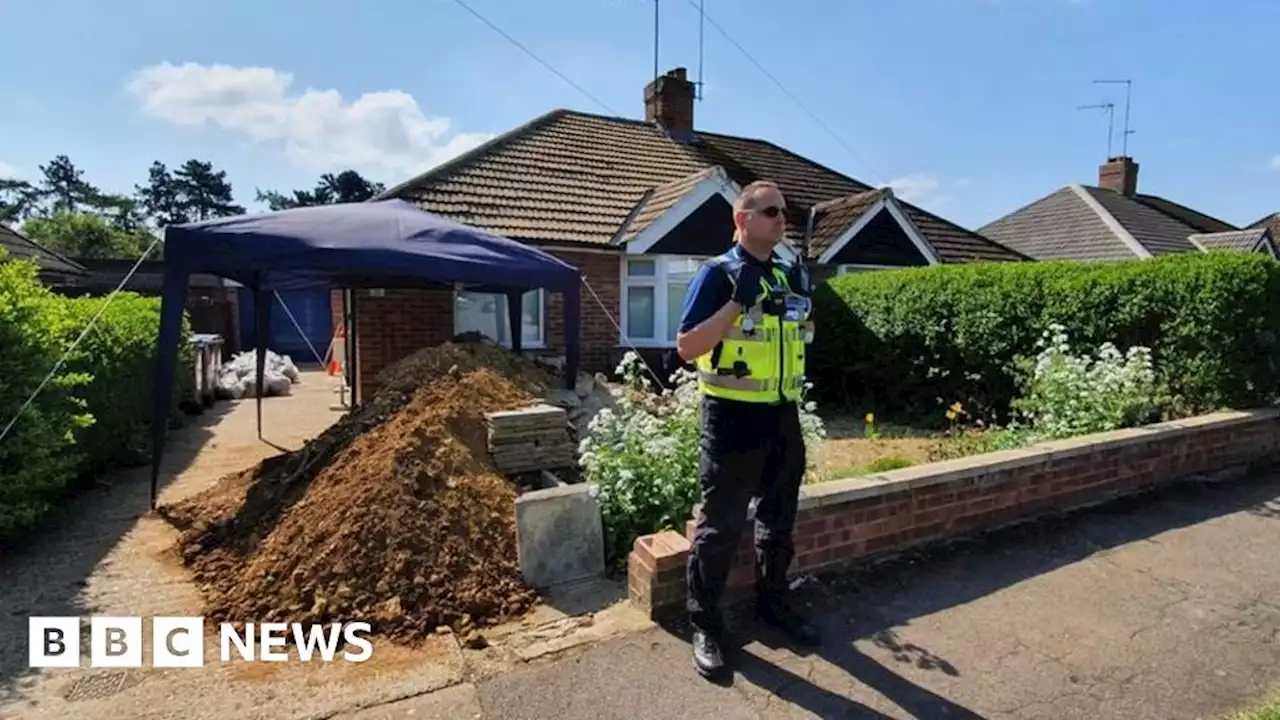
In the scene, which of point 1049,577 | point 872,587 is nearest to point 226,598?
point 872,587

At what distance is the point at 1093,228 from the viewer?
2014cm

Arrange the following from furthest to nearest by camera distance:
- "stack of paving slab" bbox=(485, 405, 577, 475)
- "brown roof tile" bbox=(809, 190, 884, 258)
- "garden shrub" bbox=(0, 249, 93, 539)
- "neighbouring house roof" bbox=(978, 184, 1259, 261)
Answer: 1. "neighbouring house roof" bbox=(978, 184, 1259, 261)
2. "brown roof tile" bbox=(809, 190, 884, 258)
3. "stack of paving slab" bbox=(485, 405, 577, 475)
4. "garden shrub" bbox=(0, 249, 93, 539)

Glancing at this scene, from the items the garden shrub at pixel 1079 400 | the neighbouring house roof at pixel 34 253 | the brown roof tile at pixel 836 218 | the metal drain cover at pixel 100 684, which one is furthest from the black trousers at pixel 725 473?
the neighbouring house roof at pixel 34 253

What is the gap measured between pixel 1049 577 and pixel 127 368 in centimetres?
843

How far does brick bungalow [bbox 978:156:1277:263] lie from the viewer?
19422mm

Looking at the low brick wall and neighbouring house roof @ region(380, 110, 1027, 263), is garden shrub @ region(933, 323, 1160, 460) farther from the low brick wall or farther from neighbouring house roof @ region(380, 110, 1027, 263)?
neighbouring house roof @ region(380, 110, 1027, 263)

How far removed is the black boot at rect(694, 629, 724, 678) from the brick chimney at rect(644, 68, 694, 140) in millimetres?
13260

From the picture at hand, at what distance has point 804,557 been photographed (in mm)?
3461

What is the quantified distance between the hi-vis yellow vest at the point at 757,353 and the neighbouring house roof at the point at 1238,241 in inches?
921

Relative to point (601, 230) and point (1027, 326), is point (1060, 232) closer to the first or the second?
point (1027, 326)

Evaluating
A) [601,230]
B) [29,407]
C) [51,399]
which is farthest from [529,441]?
[601,230]

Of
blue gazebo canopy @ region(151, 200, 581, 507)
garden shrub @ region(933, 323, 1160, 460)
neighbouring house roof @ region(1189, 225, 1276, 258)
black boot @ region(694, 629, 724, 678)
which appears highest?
neighbouring house roof @ region(1189, 225, 1276, 258)

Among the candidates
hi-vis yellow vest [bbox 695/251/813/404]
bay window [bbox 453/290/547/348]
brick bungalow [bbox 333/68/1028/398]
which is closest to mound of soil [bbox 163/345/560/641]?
hi-vis yellow vest [bbox 695/251/813/404]

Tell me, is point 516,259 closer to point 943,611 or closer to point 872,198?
point 943,611
